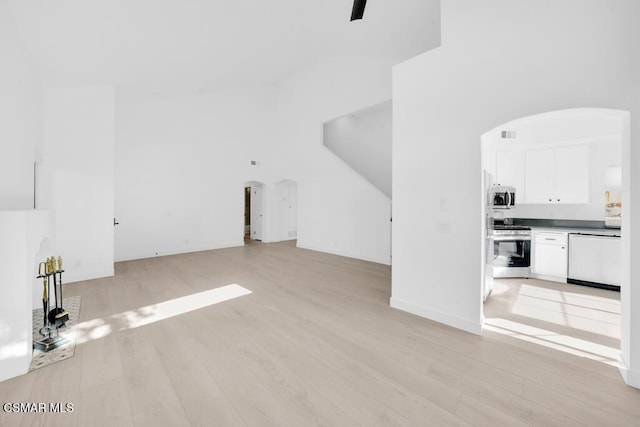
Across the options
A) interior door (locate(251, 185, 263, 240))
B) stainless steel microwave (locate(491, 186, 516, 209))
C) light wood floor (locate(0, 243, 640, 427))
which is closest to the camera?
light wood floor (locate(0, 243, 640, 427))

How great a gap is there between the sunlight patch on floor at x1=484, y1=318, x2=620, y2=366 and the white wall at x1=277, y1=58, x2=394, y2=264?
337 cm

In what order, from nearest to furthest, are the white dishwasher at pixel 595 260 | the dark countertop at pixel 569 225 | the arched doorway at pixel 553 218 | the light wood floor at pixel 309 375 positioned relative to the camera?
the light wood floor at pixel 309 375, the arched doorway at pixel 553 218, the white dishwasher at pixel 595 260, the dark countertop at pixel 569 225

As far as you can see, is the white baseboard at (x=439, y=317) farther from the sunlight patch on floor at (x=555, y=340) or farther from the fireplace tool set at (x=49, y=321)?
the fireplace tool set at (x=49, y=321)

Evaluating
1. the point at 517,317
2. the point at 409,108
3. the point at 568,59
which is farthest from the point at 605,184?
the point at 409,108

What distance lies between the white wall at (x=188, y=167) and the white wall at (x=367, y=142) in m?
2.39

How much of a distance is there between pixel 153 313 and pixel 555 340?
15.4ft

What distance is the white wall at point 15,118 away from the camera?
2.72 meters

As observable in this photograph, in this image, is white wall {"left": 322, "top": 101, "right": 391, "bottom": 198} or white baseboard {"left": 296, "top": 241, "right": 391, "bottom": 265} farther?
white wall {"left": 322, "top": 101, "right": 391, "bottom": 198}

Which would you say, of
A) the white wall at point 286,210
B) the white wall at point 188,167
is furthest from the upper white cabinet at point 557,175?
the white wall at point 188,167

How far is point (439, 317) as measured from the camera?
3258mm

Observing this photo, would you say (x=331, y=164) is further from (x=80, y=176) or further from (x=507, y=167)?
(x=80, y=176)

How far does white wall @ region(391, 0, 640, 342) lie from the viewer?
2314mm

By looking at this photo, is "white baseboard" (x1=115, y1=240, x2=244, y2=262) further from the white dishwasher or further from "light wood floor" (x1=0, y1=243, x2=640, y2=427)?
the white dishwasher

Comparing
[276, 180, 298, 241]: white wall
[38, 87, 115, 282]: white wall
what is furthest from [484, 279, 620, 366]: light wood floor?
[276, 180, 298, 241]: white wall
